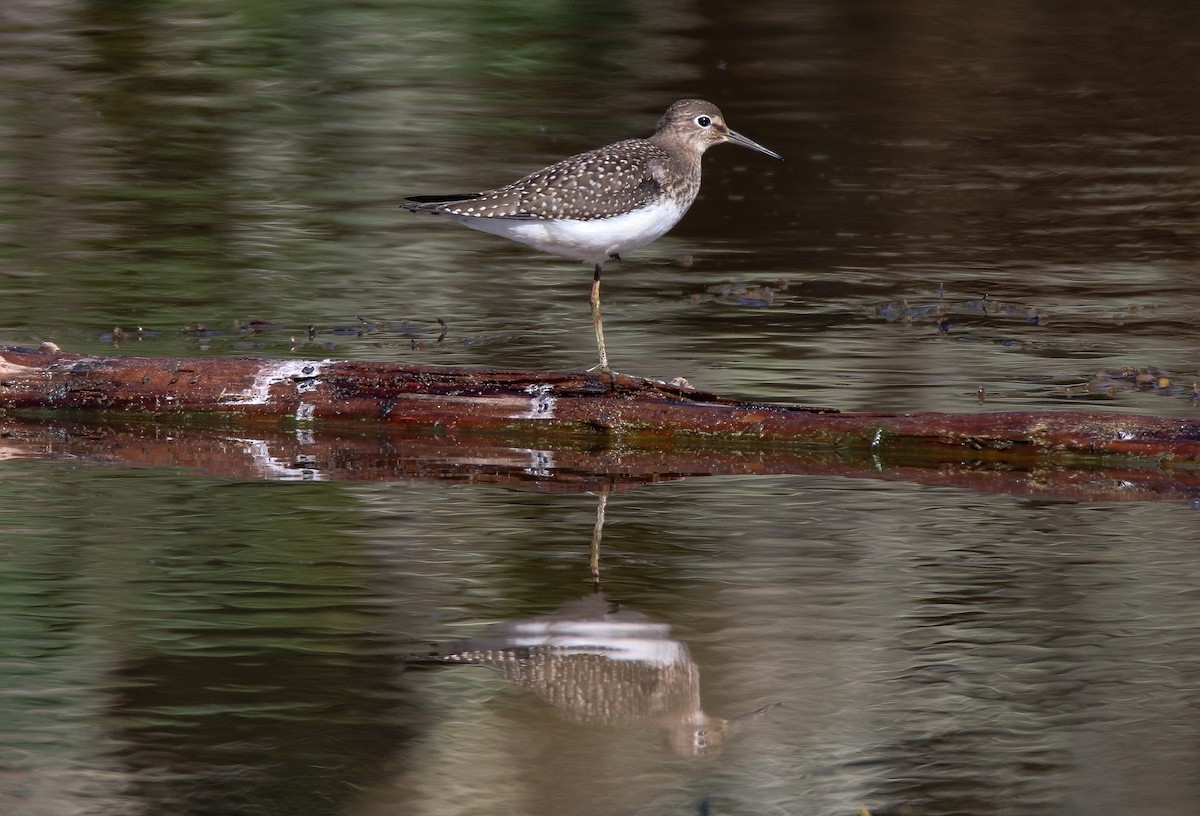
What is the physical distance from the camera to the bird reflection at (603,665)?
4879 mm

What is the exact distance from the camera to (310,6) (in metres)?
22.5

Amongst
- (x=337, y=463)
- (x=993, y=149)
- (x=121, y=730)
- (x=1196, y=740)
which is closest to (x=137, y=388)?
(x=337, y=463)

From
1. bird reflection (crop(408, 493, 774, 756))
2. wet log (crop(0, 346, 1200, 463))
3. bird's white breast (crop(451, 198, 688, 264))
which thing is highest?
bird's white breast (crop(451, 198, 688, 264))

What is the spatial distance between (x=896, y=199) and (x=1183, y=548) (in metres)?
7.47

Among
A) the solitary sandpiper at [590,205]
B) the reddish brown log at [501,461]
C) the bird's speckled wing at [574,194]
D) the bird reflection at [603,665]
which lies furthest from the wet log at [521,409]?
the bird reflection at [603,665]

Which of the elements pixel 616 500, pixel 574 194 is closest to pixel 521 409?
pixel 616 500

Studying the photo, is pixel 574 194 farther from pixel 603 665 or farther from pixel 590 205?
pixel 603 665

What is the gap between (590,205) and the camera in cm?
821

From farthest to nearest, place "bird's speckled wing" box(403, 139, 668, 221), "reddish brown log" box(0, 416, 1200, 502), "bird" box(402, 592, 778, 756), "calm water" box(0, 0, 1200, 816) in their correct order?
"bird's speckled wing" box(403, 139, 668, 221) < "reddish brown log" box(0, 416, 1200, 502) < "bird" box(402, 592, 778, 756) < "calm water" box(0, 0, 1200, 816)

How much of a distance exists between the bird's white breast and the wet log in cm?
92

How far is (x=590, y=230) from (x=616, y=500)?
5.41ft

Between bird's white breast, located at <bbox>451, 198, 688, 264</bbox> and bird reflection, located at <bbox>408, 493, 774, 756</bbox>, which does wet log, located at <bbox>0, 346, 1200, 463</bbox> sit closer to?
bird's white breast, located at <bbox>451, 198, 688, 264</bbox>

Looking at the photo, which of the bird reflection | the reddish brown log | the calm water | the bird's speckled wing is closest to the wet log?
the reddish brown log

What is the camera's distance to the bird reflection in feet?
16.0
